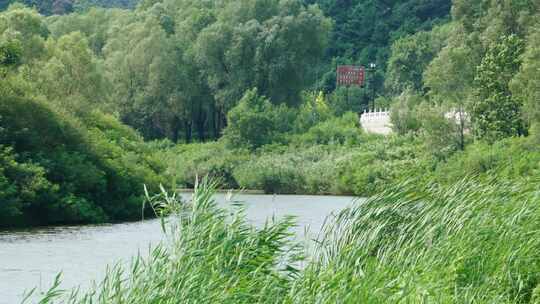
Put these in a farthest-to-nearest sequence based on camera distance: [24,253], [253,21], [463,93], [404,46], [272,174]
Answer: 1. [404,46]
2. [253,21]
3. [272,174]
4. [463,93]
5. [24,253]

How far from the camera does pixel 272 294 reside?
40.3 feet

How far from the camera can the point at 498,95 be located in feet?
160

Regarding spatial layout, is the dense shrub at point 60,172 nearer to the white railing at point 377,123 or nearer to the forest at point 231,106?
the forest at point 231,106

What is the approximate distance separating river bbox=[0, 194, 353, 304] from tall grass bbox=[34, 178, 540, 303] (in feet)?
6.18

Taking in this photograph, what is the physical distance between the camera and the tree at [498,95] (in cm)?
4841

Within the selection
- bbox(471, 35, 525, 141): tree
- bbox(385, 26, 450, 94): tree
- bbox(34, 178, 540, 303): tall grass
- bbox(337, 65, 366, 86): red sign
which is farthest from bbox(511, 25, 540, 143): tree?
bbox(337, 65, 366, 86): red sign

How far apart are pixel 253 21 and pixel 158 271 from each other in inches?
2281

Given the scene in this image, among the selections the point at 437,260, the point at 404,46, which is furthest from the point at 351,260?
the point at 404,46

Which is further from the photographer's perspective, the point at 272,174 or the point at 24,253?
the point at 272,174

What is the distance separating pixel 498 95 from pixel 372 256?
34546 mm

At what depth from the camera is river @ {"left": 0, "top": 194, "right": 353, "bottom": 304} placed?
21.5 metres

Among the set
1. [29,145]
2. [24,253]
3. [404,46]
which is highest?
[404,46]

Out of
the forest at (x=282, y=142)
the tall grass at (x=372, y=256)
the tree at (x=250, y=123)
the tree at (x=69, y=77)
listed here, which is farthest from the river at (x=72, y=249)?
the tree at (x=250, y=123)

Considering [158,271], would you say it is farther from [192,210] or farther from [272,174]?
[272,174]
